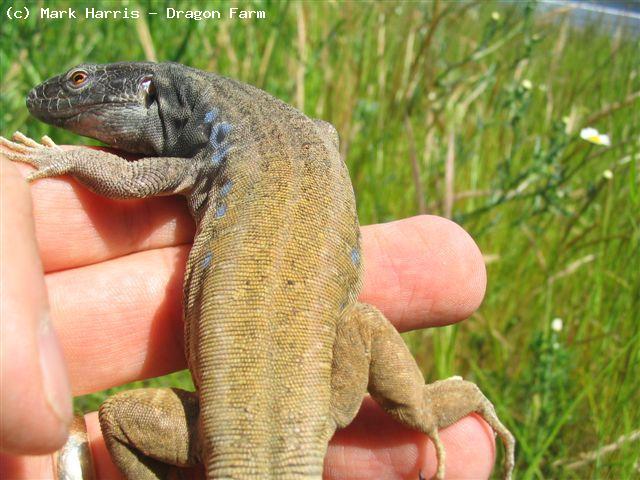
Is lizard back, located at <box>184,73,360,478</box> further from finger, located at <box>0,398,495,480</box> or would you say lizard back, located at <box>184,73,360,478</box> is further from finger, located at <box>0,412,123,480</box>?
finger, located at <box>0,412,123,480</box>

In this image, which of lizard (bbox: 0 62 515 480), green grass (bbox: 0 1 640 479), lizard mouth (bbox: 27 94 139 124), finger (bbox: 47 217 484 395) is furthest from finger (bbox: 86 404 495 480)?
lizard mouth (bbox: 27 94 139 124)

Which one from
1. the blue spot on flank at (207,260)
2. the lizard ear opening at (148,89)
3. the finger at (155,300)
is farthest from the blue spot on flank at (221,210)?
the lizard ear opening at (148,89)

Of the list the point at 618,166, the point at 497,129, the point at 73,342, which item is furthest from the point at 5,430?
the point at 497,129

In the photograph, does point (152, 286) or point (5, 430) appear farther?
point (152, 286)

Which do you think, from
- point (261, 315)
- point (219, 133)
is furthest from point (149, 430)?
point (219, 133)

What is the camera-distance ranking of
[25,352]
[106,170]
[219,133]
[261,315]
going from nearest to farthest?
1. [25,352]
2. [261,315]
3. [106,170]
4. [219,133]

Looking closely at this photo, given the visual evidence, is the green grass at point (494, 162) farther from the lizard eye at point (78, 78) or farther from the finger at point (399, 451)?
the lizard eye at point (78, 78)

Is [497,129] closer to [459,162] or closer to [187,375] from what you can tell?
[459,162]

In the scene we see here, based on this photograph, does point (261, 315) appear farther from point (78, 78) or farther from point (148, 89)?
point (78, 78)
